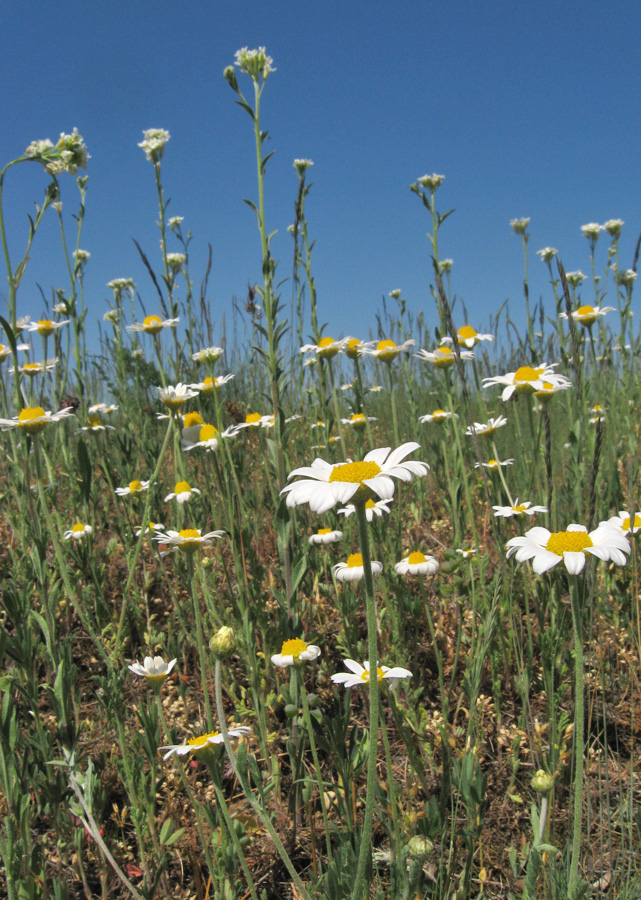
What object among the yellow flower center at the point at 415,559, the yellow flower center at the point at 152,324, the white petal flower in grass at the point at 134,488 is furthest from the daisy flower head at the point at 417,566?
the yellow flower center at the point at 152,324

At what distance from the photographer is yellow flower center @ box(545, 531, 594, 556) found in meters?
1.18

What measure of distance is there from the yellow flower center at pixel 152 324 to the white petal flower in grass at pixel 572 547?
5.93 ft

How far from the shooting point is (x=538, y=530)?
1307 mm

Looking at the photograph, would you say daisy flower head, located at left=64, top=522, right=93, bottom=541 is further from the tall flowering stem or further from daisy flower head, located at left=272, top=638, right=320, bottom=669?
the tall flowering stem

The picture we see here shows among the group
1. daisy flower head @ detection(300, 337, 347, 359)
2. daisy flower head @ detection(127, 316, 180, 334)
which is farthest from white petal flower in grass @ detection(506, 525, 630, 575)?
daisy flower head @ detection(127, 316, 180, 334)

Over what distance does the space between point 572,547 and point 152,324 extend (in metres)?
1.94

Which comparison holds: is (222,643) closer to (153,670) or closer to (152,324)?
(153,670)

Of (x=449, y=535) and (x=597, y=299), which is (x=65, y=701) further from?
(x=597, y=299)

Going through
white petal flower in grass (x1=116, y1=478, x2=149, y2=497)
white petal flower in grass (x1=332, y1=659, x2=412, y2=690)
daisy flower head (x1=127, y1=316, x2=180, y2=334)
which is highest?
daisy flower head (x1=127, y1=316, x2=180, y2=334)

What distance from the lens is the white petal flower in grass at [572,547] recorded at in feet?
3.65

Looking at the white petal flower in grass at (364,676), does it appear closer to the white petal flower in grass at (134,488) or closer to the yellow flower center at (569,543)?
the yellow flower center at (569,543)

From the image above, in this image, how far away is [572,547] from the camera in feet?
3.86

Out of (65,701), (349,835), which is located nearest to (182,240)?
(65,701)

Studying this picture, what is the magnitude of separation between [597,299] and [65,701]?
3.19 m
